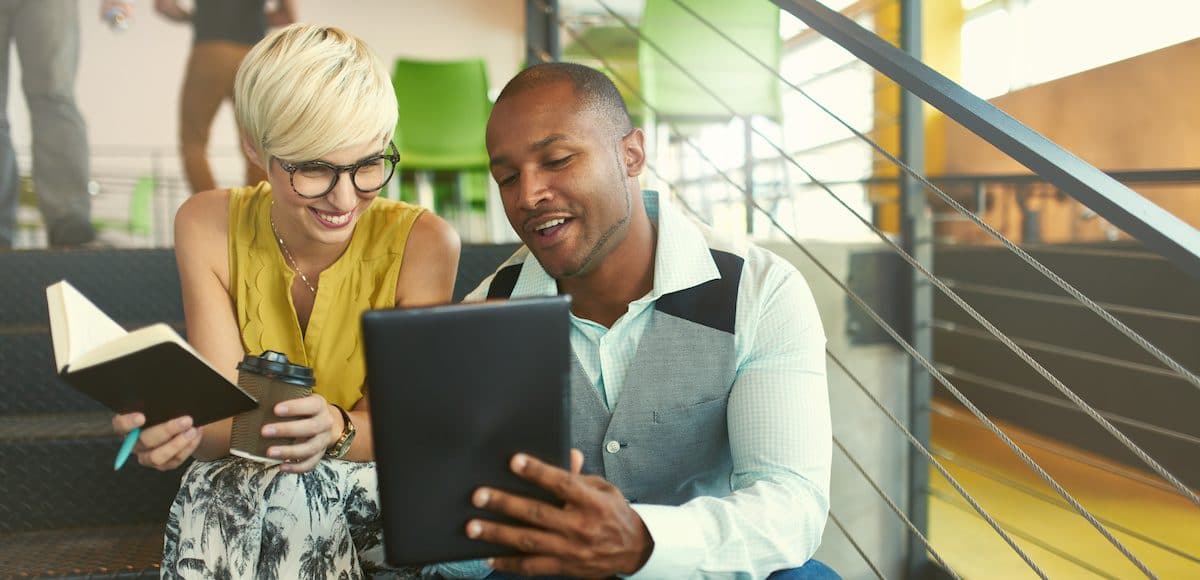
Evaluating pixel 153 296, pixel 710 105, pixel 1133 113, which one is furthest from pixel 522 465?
pixel 1133 113

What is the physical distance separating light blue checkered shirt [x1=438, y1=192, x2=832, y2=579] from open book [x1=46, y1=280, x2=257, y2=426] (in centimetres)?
41

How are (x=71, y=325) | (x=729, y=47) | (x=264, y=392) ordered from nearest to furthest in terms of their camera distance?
(x=71, y=325)
(x=264, y=392)
(x=729, y=47)

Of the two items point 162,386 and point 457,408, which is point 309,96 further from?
point 457,408

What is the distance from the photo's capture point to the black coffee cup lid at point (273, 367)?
1.01 m

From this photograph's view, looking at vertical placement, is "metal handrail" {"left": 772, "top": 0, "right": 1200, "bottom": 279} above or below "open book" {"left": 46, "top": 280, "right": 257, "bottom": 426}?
above

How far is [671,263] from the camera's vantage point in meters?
1.25

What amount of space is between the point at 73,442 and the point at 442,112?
2135mm

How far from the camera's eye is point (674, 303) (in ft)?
4.03

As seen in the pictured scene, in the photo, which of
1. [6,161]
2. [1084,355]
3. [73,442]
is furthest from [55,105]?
[1084,355]

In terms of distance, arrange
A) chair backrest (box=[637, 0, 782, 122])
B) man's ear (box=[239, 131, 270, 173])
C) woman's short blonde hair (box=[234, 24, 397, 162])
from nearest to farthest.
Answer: woman's short blonde hair (box=[234, 24, 397, 162]) → man's ear (box=[239, 131, 270, 173]) → chair backrest (box=[637, 0, 782, 122])

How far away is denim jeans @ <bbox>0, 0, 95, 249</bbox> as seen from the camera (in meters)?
2.53

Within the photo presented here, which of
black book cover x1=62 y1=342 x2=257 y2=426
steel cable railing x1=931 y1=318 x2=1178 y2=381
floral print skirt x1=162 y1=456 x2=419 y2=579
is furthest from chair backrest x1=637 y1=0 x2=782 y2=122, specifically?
black book cover x1=62 y1=342 x2=257 y2=426

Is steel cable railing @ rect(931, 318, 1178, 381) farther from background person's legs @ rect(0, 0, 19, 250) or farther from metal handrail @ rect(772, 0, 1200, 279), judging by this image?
background person's legs @ rect(0, 0, 19, 250)

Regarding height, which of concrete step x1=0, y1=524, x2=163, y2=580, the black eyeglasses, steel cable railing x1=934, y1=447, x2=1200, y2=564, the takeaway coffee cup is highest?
the black eyeglasses
